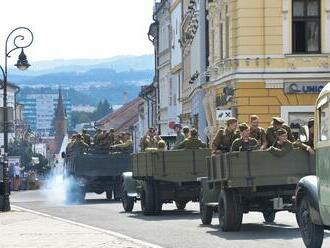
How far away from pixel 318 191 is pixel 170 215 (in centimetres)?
1155

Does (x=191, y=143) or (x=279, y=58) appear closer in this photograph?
(x=191, y=143)

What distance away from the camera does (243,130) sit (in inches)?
727

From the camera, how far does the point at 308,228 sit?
46.7ft

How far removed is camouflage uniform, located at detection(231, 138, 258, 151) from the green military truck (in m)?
4.95

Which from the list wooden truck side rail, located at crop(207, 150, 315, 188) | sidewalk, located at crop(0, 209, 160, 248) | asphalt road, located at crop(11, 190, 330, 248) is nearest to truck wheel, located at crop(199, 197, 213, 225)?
asphalt road, located at crop(11, 190, 330, 248)

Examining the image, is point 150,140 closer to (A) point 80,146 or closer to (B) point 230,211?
(B) point 230,211

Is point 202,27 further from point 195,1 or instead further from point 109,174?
point 109,174

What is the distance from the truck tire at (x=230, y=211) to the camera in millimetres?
18391

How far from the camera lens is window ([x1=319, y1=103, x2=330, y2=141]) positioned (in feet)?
45.1

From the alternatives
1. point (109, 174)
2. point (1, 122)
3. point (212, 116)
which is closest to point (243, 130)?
point (1, 122)

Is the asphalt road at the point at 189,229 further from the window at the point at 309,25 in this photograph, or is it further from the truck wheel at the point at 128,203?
the window at the point at 309,25

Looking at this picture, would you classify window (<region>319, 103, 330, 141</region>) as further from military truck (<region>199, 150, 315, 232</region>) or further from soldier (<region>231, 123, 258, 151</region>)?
soldier (<region>231, 123, 258, 151</region>)

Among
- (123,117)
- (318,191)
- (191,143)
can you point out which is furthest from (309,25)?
(123,117)

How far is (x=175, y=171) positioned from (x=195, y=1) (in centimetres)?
3166
